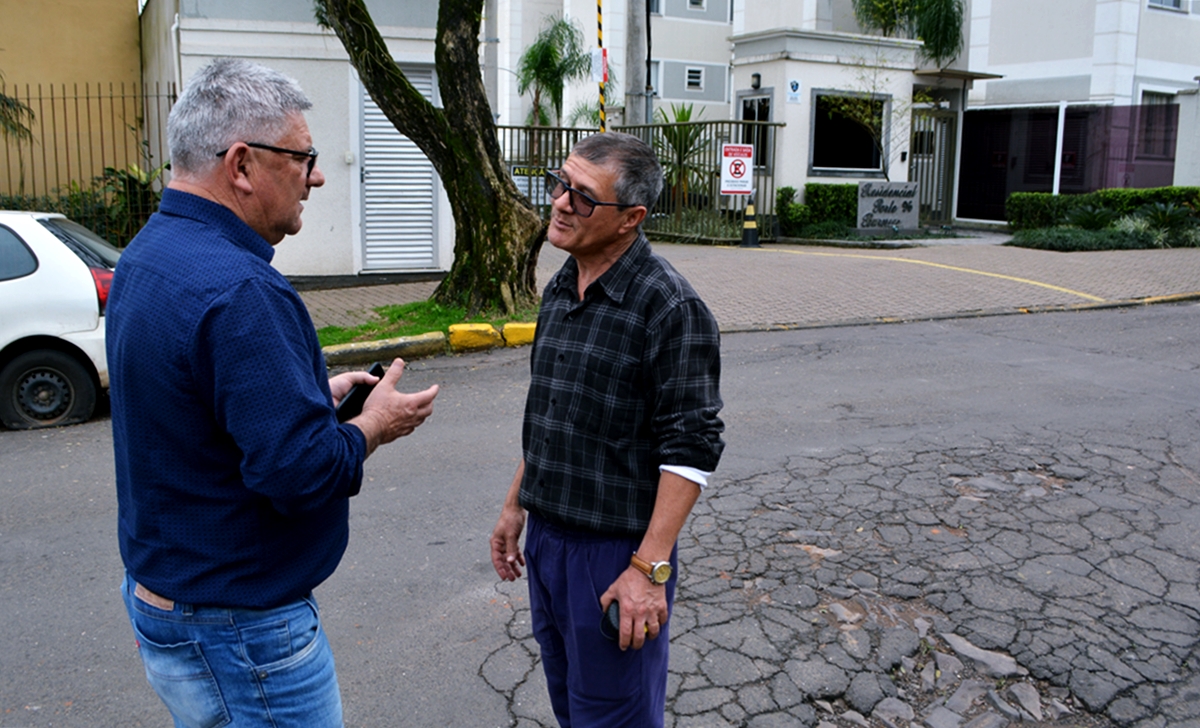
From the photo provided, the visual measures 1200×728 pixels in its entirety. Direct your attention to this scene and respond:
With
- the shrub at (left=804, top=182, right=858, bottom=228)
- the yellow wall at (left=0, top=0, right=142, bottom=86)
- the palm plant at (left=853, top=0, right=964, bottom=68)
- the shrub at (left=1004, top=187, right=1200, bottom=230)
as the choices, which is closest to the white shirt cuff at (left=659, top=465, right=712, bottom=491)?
the shrub at (left=804, top=182, right=858, bottom=228)

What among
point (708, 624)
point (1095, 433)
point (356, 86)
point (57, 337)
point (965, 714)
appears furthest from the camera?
point (356, 86)

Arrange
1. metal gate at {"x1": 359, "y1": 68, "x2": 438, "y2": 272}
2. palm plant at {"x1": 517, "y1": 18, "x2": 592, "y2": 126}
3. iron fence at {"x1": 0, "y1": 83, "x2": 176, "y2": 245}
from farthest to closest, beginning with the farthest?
1. palm plant at {"x1": 517, "y1": 18, "x2": 592, "y2": 126}
2. metal gate at {"x1": 359, "y1": 68, "x2": 438, "y2": 272}
3. iron fence at {"x1": 0, "y1": 83, "x2": 176, "y2": 245}

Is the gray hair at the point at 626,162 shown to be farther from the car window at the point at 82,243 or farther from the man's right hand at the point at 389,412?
the car window at the point at 82,243

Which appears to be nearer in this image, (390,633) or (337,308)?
(390,633)

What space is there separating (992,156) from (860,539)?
20145mm

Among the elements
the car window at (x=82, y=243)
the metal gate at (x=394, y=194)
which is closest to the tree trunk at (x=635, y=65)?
the metal gate at (x=394, y=194)

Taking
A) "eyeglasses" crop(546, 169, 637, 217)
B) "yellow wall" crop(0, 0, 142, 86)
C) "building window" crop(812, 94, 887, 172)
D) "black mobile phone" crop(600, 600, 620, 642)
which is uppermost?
"yellow wall" crop(0, 0, 142, 86)

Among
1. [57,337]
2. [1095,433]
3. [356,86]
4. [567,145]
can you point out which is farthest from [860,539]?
[567,145]

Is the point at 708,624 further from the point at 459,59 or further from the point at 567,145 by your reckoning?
the point at 567,145

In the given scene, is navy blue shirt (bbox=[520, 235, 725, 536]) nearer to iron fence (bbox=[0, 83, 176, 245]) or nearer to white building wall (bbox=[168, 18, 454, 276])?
white building wall (bbox=[168, 18, 454, 276])

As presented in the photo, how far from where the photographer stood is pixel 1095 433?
646cm

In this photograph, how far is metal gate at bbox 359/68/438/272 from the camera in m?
13.2

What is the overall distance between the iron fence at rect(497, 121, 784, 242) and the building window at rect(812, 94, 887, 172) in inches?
45.3

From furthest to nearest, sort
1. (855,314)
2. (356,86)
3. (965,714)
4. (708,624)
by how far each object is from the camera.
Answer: (356,86)
(855,314)
(708,624)
(965,714)
